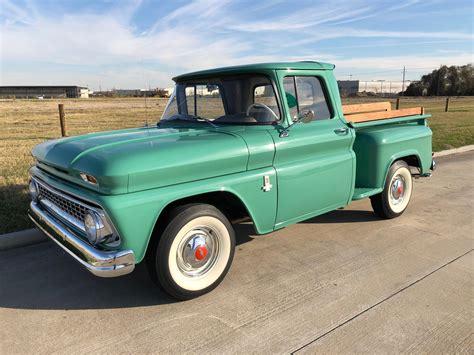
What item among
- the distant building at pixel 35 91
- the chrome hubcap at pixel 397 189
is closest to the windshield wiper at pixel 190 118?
the chrome hubcap at pixel 397 189

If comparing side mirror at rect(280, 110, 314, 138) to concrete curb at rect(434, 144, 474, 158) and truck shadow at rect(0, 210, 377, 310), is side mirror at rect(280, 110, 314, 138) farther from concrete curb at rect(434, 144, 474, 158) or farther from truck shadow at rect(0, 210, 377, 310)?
concrete curb at rect(434, 144, 474, 158)

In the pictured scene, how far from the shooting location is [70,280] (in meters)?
3.53

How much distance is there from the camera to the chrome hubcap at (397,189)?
494 cm

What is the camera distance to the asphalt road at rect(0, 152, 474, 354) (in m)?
2.67

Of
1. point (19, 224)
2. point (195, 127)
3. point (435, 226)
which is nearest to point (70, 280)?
point (19, 224)

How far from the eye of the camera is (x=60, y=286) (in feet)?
11.2

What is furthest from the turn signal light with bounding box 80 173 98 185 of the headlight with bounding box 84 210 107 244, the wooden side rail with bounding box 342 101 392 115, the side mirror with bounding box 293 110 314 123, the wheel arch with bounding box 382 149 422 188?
the wheel arch with bounding box 382 149 422 188

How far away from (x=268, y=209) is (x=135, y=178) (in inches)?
47.7

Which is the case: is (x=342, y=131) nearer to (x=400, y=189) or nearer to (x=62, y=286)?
(x=400, y=189)

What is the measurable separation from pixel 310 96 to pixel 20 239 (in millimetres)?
3299

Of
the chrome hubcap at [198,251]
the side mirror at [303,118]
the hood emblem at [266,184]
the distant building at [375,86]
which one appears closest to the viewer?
the chrome hubcap at [198,251]

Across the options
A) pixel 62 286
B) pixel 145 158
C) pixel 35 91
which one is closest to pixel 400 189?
pixel 145 158

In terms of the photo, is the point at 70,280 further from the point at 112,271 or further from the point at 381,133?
the point at 381,133

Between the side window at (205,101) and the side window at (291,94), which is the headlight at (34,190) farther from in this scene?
the side window at (291,94)
